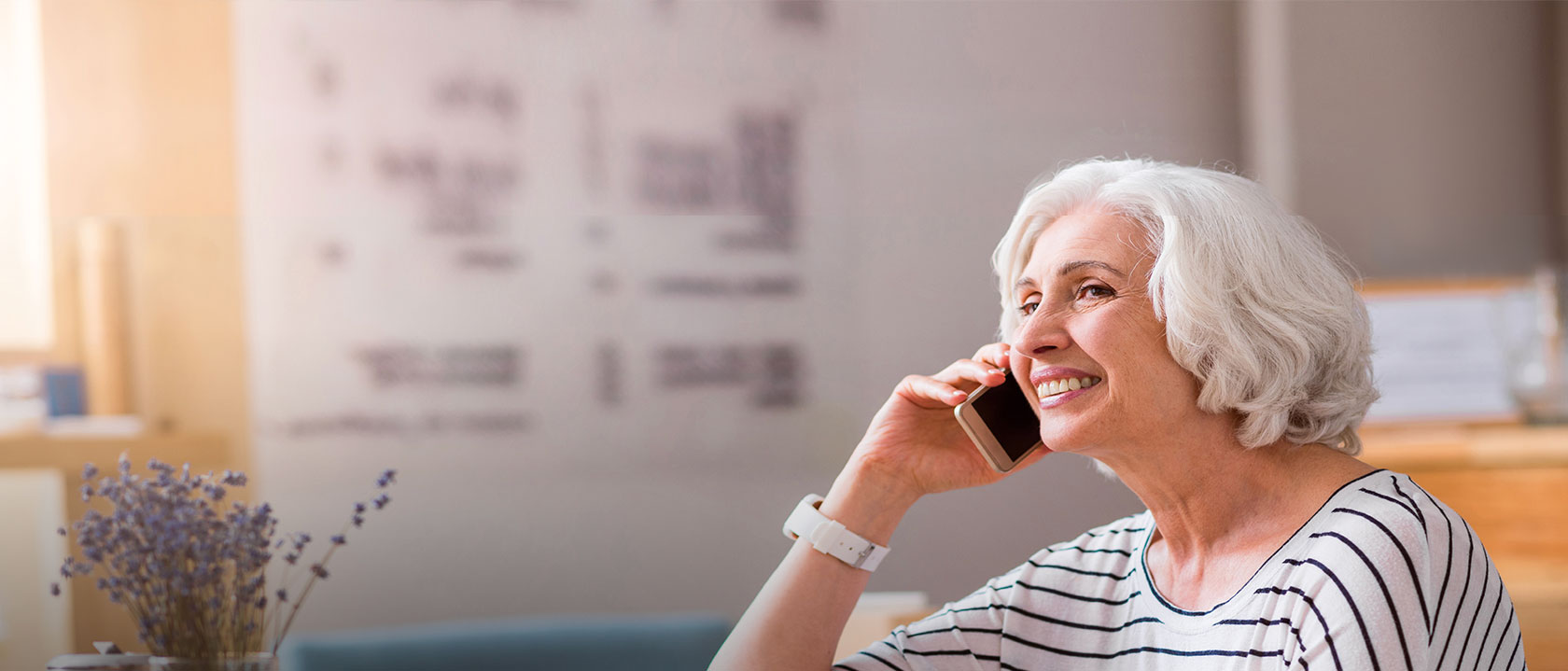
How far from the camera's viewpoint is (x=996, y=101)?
7.02 feet

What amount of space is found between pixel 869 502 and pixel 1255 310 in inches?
20.7

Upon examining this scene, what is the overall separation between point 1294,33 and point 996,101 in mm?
632

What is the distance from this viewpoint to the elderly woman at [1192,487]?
3.45 feet

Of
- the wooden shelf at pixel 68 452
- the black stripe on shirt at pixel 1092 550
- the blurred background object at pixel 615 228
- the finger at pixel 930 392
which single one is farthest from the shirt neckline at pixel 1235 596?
the wooden shelf at pixel 68 452

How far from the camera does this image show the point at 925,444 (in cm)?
147

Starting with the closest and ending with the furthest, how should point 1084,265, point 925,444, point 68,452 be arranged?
1. point 1084,265
2. point 925,444
3. point 68,452

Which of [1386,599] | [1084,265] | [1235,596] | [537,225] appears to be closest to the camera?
[1386,599]

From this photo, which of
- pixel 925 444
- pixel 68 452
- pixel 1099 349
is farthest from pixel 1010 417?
pixel 68 452

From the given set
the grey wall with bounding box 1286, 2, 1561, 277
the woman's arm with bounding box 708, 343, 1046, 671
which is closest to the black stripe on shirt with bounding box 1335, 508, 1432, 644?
the woman's arm with bounding box 708, 343, 1046, 671

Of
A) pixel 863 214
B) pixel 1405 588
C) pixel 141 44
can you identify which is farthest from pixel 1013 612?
pixel 141 44

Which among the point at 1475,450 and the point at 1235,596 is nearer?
the point at 1235,596

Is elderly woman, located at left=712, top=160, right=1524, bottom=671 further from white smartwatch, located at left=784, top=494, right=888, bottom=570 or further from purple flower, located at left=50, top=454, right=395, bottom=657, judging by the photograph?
purple flower, located at left=50, top=454, right=395, bottom=657

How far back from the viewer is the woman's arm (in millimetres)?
1356

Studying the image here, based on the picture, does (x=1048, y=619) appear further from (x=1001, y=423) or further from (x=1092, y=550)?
(x=1001, y=423)
